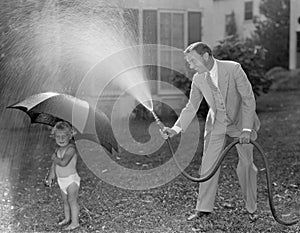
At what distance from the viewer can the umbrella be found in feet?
15.3

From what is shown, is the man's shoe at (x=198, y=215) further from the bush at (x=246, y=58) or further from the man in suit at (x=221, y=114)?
the bush at (x=246, y=58)

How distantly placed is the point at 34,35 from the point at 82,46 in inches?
69.2

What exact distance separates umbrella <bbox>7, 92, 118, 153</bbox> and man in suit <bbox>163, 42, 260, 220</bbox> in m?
0.56

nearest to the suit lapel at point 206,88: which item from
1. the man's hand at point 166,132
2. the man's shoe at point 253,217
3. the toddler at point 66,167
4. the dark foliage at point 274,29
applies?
the man's hand at point 166,132

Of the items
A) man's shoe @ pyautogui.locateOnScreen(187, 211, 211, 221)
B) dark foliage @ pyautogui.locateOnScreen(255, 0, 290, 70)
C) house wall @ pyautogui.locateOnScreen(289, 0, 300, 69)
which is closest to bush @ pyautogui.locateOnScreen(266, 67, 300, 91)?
house wall @ pyautogui.locateOnScreen(289, 0, 300, 69)

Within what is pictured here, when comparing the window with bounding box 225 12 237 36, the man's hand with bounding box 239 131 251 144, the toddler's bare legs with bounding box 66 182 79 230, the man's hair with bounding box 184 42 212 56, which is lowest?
the window with bounding box 225 12 237 36

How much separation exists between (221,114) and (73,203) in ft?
5.00

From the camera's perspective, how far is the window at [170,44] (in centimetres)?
1398

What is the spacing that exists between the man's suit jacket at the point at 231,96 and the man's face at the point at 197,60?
168 mm

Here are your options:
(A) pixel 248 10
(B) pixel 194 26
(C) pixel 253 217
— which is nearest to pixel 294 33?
(A) pixel 248 10

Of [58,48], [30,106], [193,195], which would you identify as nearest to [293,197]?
[193,195]

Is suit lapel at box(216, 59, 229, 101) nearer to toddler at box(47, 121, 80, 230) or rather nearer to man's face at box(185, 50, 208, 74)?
man's face at box(185, 50, 208, 74)

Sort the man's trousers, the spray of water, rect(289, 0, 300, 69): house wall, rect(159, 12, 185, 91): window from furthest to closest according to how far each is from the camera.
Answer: rect(289, 0, 300, 69): house wall, rect(159, 12, 185, 91): window, the spray of water, the man's trousers

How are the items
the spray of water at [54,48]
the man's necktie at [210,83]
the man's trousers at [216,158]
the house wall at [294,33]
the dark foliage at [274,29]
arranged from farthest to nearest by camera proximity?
1. the dark foliage at [274,29]
2. the house wall at [294,33]
3. the spray of water at [54,48]
4. the man's trousers at [216,158]
5. the man's necktie at [210,83]
